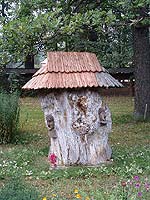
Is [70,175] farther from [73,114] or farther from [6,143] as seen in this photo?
[6,143]

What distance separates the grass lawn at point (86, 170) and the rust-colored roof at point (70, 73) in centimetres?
Result: 135

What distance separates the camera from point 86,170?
6.70 meters

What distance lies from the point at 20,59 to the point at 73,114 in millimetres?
1305

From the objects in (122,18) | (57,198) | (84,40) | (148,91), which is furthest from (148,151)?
(84,40)

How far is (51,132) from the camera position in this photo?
7.25 meters

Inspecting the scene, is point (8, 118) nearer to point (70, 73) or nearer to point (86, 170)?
point (70, 73)

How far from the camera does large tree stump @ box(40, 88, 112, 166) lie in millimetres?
7078

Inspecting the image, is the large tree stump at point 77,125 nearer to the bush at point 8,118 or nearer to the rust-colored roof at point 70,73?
the rust-colored roof at point 70,73

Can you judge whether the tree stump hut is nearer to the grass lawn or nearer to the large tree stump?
the large tree stump

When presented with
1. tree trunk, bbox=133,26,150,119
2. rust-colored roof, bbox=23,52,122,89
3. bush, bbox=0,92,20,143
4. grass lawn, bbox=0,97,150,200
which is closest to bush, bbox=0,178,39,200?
grass lawn, bbox=0,97,150,200

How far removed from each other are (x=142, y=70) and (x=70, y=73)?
5538 mm

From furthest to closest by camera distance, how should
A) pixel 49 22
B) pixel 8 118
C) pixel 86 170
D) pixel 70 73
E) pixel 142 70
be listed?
pixel 142 70 → pixel 8 118 → pixel 70 73 → pixel 86 170 → pixel 49 22

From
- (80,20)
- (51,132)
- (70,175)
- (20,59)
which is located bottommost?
(70,175)

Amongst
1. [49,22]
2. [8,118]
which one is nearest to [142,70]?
[8,118]
